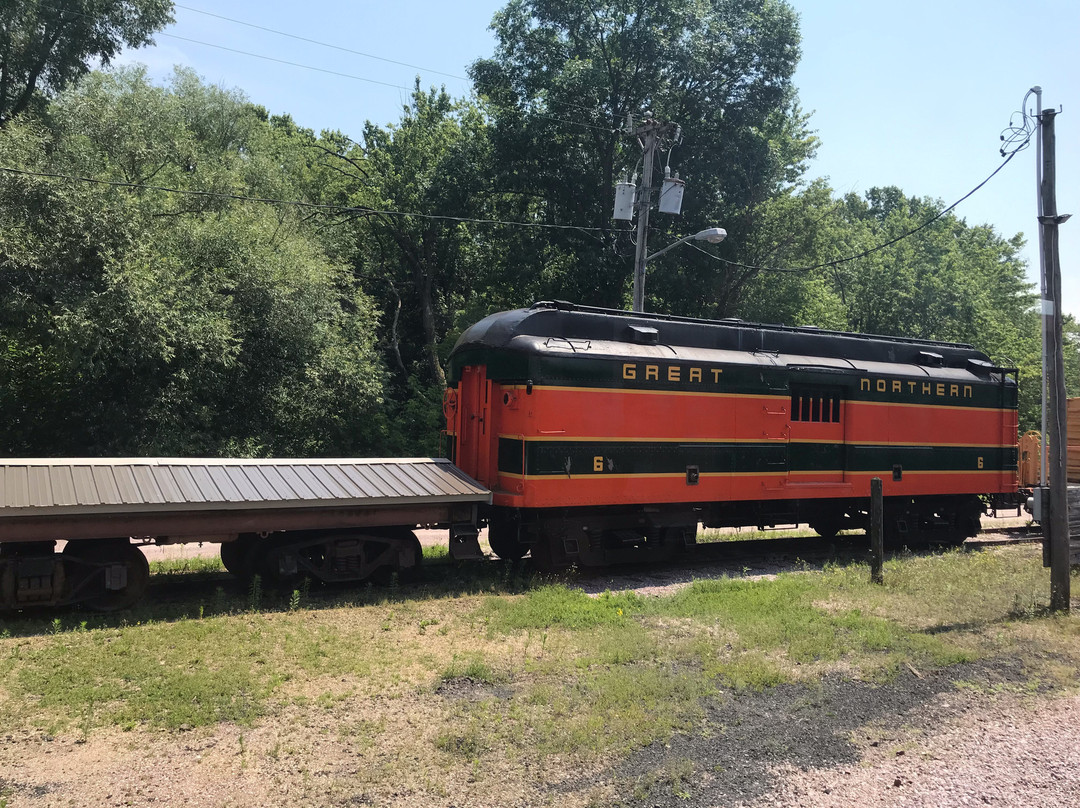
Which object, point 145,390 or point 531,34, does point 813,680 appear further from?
point 531,34

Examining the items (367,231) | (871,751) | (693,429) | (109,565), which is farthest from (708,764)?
(367,231)

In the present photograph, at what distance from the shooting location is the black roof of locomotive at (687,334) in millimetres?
11164

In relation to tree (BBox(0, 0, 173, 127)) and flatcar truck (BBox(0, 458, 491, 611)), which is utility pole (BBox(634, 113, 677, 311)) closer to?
flatcar truck (BBox(0, 458, 491, 611))

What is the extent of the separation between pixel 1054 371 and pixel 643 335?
5.26 m

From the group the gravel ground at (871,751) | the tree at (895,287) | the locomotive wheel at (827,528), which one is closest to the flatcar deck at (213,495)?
the gravel ground at (871,751)

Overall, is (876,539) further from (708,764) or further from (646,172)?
(646,172)

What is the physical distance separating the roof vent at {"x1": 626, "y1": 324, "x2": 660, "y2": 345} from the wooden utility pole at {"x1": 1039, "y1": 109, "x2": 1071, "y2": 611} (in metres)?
5.01

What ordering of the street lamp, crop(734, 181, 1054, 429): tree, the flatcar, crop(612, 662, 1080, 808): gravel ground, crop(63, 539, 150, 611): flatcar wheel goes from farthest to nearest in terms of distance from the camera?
crop(734, 181, 1054, 429): tree → the street lamp → the flatcar → crop(63, 539, 150, 611): flatcar wheel → crop(612, 662, 1080, 808): gravel ground

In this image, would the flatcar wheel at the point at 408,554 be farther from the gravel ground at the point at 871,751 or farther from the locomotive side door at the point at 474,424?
the gravel ground at the point at 871,751

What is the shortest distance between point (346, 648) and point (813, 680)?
14.1 ft

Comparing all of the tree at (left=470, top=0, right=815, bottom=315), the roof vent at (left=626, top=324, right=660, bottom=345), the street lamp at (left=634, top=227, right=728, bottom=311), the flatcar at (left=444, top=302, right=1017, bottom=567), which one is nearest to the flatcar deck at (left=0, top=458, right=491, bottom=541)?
the flatcar at (left=444, top=302, right=1017, bottom=567)

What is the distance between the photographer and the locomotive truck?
28.3 ft

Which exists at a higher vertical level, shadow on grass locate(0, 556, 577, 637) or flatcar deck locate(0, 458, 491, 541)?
flatcar deck locate(0, 458, 491, 541)

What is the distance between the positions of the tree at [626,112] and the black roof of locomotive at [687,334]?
40.4ft
